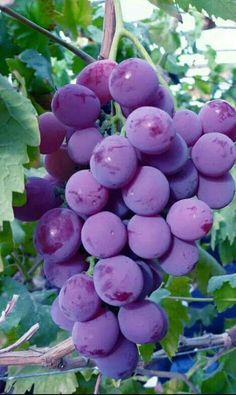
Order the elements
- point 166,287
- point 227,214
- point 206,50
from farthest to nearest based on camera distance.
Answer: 1. point 206,50
2. point 227,214
3. point 166,287

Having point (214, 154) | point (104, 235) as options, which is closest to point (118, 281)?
point (104, 235)

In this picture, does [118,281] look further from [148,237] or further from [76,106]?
[76,106]

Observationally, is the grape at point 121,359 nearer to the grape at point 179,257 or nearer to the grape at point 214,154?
the grape at point 179,257

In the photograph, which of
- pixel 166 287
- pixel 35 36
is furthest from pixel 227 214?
pixel 35 36

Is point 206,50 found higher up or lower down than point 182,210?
lower down

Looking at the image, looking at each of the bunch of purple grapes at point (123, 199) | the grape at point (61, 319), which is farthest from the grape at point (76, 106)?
the grape at point (61, 319)

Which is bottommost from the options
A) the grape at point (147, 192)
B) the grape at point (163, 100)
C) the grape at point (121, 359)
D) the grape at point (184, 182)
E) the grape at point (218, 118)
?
the grape at point (121, 359)

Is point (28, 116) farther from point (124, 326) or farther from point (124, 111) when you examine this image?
point (124, 326)
